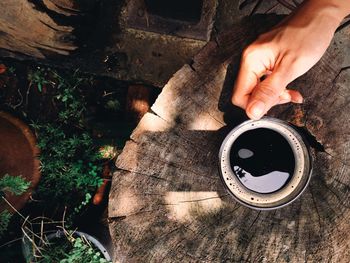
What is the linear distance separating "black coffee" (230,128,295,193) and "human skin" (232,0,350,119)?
181 millimetres

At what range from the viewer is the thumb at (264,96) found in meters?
1.73


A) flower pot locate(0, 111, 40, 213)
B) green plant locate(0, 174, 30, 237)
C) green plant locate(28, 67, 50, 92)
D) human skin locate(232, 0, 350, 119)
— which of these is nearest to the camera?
human skin locate(232, 0, 350, 119)

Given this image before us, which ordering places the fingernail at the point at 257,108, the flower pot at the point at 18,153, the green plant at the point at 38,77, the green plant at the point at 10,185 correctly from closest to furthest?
the fingernail at the point at 257,108
the green plant at the point at 10,185
the flower pot at the point at 18,153
the green plant at the point at 38,77

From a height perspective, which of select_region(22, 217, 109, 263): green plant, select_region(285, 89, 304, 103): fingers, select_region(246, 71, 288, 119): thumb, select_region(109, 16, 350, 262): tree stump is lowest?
select_region(22, 217, 109, 263): green plant

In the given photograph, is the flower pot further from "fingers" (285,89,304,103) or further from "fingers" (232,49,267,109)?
"fingers" (285,89,304,103)

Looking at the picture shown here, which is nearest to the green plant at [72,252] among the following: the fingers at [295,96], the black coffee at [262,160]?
the black coffee at [262,160]

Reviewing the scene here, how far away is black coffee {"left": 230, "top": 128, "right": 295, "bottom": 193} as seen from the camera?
189 cm

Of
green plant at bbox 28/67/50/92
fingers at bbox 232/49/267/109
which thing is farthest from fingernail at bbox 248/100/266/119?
green plant at bbox 28/67/50/92

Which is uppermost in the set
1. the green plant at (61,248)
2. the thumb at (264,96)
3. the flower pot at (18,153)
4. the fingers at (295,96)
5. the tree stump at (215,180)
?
the thumb at (264,96)

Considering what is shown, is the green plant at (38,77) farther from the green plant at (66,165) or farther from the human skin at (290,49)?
the human skin at (290,49)

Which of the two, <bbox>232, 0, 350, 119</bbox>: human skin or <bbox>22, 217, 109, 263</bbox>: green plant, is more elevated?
<bbox>232, 0, 350, 119</bbox>: human skin

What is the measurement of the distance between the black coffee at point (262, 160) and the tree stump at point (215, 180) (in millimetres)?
103

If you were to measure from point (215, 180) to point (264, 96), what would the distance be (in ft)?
1.63

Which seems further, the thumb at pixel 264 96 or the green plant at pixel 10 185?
the green plant at pixel 10 185
